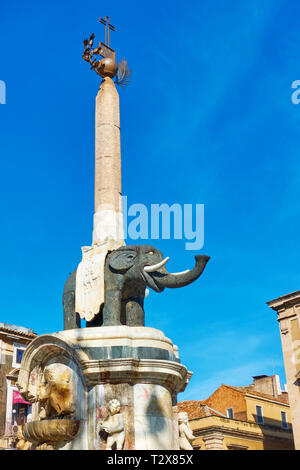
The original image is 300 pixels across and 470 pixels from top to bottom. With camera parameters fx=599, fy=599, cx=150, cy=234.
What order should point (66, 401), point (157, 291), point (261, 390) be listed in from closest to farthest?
point (66, 401), point (157, 291), point (261, 390)

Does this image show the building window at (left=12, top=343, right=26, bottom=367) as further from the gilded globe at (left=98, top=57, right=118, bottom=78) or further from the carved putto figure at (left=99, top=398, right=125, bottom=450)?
the carved putto figure at (left=99, top=398, right=125, bottom=450)

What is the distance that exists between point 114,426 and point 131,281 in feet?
10.8

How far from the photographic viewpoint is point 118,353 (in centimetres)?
1156

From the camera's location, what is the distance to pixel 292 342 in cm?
3366

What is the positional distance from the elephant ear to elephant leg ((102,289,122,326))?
1.71 ft

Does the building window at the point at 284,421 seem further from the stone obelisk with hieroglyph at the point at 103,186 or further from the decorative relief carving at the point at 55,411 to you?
the decorative relief carving at the point at 55,411

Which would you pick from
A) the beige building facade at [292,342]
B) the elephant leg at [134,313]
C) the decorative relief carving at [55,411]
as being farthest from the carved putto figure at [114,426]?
the beige building facade at [292,342]

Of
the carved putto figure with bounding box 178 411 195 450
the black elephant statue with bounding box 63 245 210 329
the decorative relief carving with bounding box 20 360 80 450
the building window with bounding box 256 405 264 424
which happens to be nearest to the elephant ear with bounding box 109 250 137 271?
the black elephant statue with bounding box 63 245 210 329

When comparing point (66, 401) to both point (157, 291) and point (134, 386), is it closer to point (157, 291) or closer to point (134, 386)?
point (134, 386)

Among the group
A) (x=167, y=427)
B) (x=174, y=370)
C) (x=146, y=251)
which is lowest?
(x=167, y=427)

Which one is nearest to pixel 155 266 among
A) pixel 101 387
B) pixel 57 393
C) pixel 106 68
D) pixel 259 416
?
pixel 101 387

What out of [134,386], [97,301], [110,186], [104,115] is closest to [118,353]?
[134,386]
